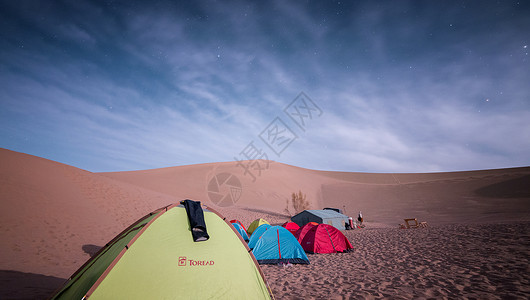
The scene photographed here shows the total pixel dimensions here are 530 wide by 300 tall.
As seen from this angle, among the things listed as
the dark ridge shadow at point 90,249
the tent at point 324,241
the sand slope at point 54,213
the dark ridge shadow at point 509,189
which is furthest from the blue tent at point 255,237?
the dark ridge shadow at point 509,189

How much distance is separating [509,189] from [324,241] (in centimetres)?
3933

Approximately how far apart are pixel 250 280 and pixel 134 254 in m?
Result: 2.11

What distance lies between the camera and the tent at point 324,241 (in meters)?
10.4

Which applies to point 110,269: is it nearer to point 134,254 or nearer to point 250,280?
point 134,254

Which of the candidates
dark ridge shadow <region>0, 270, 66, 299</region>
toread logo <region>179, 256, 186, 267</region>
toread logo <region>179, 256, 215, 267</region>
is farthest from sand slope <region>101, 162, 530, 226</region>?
dark ridge shadow <region>0, 270, 66, 299</region>

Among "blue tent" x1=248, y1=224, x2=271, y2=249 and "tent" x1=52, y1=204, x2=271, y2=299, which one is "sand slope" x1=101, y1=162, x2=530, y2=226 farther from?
"tent" x1=52, y1=204, x2=271, y2=299

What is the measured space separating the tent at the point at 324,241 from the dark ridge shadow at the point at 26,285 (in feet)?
30.1

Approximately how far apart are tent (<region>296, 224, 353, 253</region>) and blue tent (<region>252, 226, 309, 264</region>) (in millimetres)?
2116

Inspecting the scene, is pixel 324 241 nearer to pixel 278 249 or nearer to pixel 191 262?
pixel 278 249

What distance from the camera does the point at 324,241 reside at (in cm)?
1055

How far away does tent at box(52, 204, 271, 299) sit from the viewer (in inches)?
132

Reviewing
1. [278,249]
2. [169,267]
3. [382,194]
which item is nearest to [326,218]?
[278,249]

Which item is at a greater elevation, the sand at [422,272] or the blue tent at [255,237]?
the blue tent at [255,237]

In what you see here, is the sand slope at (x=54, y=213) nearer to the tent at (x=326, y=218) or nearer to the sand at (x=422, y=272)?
the sand at (x=422, y=272)
